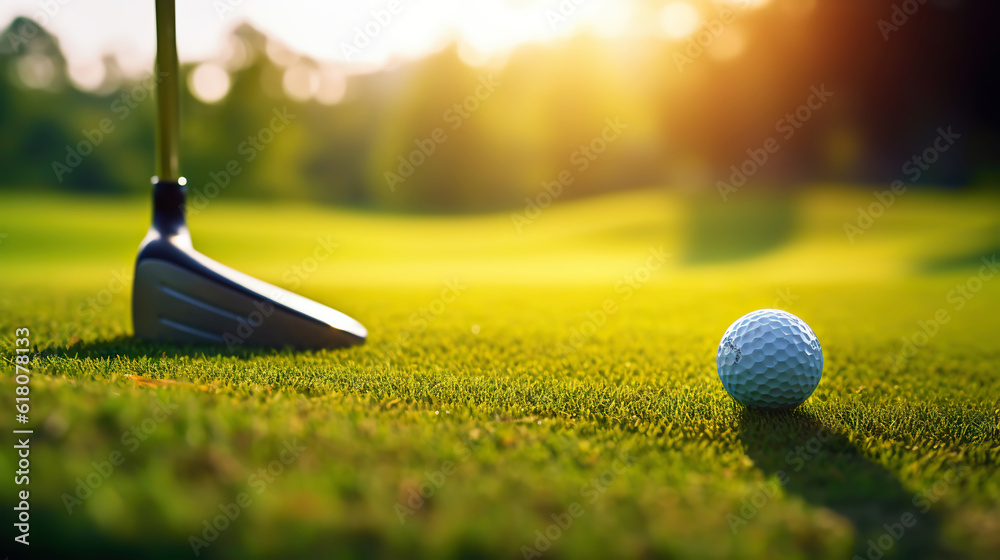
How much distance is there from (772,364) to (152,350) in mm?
3507

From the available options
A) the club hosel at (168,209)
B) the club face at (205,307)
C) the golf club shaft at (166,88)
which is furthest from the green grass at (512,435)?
the golf club shaft at (166,88)

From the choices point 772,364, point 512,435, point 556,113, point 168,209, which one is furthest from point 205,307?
point 556,113

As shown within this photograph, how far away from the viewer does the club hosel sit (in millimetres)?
3873

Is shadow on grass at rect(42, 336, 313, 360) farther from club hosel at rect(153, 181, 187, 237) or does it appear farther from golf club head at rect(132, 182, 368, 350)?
club hosel at rect(153, 181, 187, 237)

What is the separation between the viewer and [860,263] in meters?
12.2

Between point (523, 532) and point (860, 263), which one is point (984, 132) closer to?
point (860, 263)

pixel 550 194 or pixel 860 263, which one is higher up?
pixel 550 194

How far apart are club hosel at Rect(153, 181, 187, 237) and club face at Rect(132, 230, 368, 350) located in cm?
6

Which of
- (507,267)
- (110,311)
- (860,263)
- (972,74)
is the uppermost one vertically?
(972,74)

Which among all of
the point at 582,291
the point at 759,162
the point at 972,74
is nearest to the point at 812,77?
the point at 759,162

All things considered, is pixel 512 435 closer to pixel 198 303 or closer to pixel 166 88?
pixel 198 303

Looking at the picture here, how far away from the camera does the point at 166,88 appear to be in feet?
12.4

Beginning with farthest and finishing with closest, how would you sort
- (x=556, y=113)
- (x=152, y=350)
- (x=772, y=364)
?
(x=556, y=113) < (x=152, y=350) < (x=772, y=364)

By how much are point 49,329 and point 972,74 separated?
29.9 metres
